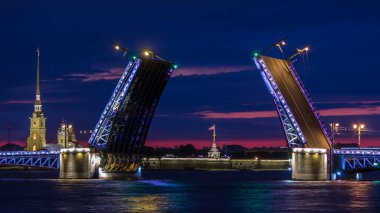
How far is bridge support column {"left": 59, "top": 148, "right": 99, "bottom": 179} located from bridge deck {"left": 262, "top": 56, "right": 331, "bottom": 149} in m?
20.1

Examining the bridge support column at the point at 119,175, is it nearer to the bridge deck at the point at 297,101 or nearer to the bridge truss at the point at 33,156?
the bridge truss at the point at 33,156

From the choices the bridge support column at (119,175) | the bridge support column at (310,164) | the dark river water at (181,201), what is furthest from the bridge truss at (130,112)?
the bridge support column at (310,164)

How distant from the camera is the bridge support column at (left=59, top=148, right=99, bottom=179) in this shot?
92.3 m

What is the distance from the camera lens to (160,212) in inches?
1960

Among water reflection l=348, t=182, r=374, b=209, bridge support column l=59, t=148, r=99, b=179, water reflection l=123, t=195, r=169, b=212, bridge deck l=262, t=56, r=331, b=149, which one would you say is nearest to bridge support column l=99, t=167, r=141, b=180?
bridge support column l=59, t=148, r=99, b=179

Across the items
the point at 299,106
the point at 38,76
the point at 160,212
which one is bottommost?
the point at 160,212

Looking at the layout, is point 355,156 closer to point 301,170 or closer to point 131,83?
point 301,170

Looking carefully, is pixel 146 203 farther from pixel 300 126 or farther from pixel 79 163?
pixel 79 163

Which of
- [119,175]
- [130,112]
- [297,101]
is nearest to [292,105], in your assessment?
[297,101]

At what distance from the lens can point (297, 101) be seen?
283 ft

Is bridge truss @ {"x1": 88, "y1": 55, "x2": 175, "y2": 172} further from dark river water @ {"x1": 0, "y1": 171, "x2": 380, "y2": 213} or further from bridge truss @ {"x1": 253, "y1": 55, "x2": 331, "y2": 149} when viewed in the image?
dark river water @ {"x1": 0, "y1": 171, "x2": 380, "y2": 213}

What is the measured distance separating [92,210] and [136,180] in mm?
47734

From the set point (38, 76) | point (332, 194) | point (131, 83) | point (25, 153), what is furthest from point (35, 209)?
point (38, 76)

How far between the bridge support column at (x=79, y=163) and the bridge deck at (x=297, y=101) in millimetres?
20090
